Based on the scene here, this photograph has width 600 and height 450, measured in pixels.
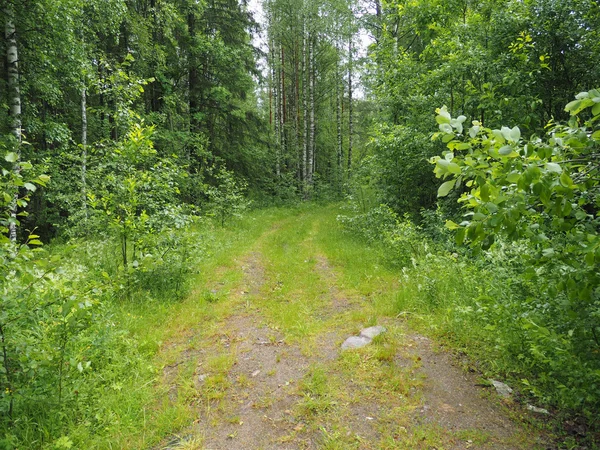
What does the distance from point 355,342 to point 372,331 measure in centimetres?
34

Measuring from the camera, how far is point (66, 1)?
7.20 metres

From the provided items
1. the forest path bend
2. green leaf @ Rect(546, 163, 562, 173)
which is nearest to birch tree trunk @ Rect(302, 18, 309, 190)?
the forest path bend

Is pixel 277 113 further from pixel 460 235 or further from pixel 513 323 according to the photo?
pixel 460 235

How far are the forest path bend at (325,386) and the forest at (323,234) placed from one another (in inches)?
2.2

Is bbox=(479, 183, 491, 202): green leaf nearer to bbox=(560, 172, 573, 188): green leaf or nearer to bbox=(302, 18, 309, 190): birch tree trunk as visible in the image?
bbox=(560, 172, 573, 188): green leaf

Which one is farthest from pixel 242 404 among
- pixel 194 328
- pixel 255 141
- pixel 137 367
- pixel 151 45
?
pixel 255 141

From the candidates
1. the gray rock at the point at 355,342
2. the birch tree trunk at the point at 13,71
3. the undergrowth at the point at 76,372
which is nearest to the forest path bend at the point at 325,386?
the gray rock at the point at 355,342

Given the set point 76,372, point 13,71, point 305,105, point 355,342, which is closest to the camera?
point 76,372

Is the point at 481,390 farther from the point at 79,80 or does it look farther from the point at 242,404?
the point at 79,80

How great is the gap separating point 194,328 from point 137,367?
3.73 ft

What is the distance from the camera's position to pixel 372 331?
169 inches

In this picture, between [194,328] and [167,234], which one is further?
[167,234]

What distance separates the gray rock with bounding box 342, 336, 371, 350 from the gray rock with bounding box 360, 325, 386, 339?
0.07 m

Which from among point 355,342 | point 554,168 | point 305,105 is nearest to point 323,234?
point 355,342
